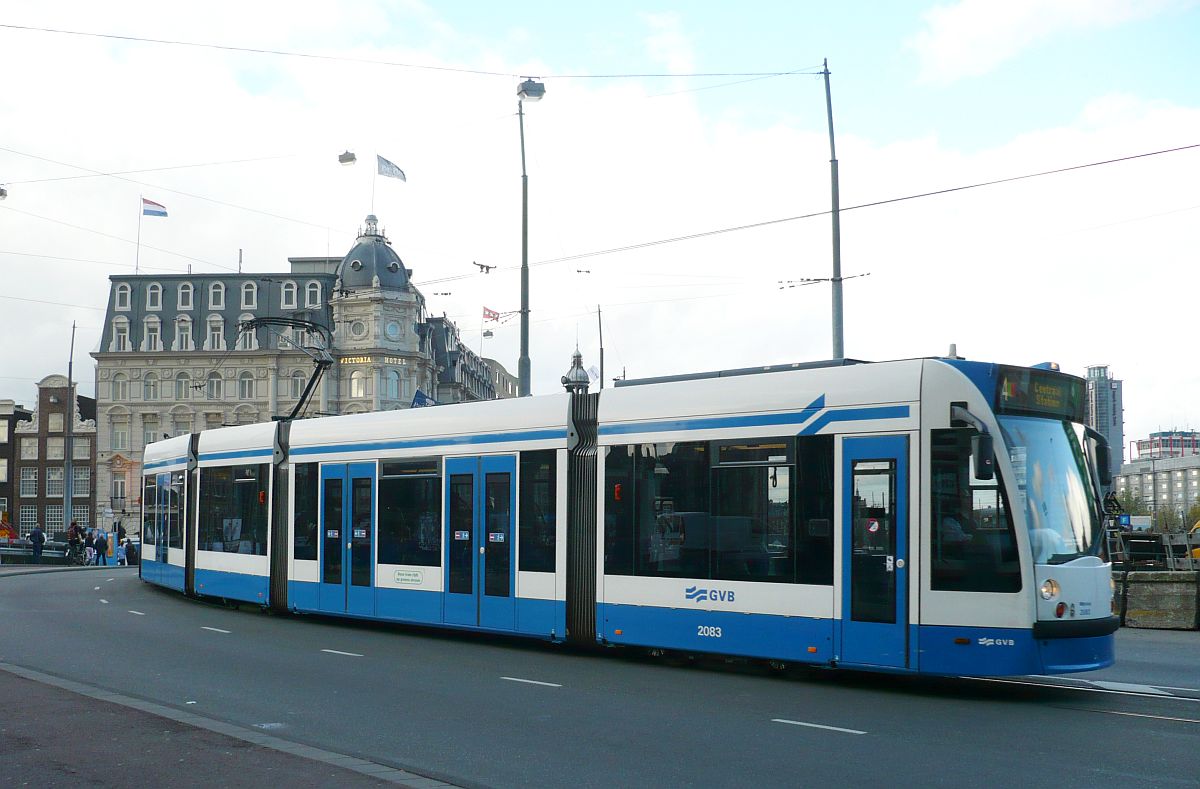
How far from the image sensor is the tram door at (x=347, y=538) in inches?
742

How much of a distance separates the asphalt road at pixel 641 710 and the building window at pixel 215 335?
82919 millimetres

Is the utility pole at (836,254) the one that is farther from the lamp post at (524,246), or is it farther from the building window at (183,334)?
the building window at (183,334)

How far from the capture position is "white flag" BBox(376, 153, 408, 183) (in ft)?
136

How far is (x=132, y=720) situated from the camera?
10.2 meters

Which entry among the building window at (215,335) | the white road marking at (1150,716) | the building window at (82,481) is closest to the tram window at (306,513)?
the white road marking at (1150,716)

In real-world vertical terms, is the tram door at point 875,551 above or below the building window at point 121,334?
below

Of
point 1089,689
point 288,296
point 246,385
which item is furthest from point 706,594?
point 246,385

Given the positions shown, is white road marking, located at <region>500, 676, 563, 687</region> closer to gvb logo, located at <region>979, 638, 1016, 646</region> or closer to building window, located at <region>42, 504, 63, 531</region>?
gvb logo, located at <region>979, 638, 1016, 646</region>

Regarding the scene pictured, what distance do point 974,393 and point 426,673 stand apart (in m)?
6.51

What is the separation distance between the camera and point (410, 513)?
18062 mm

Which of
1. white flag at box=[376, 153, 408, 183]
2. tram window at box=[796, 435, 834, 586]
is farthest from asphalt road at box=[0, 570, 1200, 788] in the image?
white flag at box=[376, 153, 408, 183]

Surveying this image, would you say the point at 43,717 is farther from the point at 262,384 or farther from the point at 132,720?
the point at 262,384

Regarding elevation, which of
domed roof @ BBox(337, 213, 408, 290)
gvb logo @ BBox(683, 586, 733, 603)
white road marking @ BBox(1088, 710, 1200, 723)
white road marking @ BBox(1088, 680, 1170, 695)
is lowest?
white road marking @ BBox(1088, 680, 1170, 695)

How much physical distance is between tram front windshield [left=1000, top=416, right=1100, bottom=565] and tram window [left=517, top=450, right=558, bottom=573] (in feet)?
19.6
